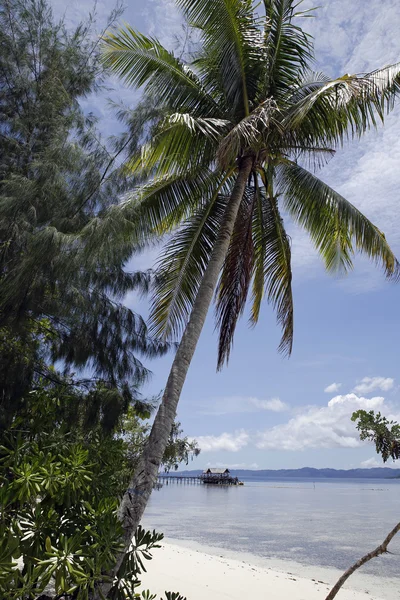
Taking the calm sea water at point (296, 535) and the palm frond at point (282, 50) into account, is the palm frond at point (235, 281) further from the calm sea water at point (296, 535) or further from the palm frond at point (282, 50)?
the calm sea water at point (296, 535)

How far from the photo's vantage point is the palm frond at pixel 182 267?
8180 mm

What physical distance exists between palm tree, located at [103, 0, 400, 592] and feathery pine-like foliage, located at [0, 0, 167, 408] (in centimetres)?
60

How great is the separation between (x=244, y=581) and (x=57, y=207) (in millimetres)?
8782

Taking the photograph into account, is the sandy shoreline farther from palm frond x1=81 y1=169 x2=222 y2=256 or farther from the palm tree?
palm frond x1=81 y1=169 x2=222 y2=256

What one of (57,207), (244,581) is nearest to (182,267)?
(57,207)

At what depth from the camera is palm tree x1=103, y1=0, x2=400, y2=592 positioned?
6676 millimetres

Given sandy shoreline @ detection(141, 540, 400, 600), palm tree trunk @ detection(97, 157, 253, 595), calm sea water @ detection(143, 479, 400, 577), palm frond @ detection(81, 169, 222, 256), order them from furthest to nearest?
calm sea water @ detection(143, 479, 400, 577) < sandy shoreline @ detection(141, 540, 400, 600) < palm frond @ detection(81, 169, 222, 256) < palm tree trunk @ detection(97, 157, 253, 595)

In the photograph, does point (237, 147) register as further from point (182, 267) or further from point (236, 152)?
point (182, 267)

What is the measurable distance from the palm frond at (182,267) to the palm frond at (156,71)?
1.53 metres

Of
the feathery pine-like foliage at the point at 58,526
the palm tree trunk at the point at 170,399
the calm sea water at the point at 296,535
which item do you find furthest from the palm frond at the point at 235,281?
the calm sea water at the point at 296,535

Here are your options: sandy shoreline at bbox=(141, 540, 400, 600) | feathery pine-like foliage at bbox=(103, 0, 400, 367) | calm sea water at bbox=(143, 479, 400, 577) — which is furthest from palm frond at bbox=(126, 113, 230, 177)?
calm sea water at bbox=(143, 479, 400, 577)

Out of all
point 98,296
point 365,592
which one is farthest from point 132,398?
point 365,592

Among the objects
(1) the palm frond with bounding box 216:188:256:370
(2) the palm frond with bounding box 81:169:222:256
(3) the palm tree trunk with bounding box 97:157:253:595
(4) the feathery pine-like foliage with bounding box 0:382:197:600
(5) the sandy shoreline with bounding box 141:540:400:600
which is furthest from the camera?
(5) the sandy shoreline with bounding box 141:540:400:600

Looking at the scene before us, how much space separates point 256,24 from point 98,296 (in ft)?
15.6
